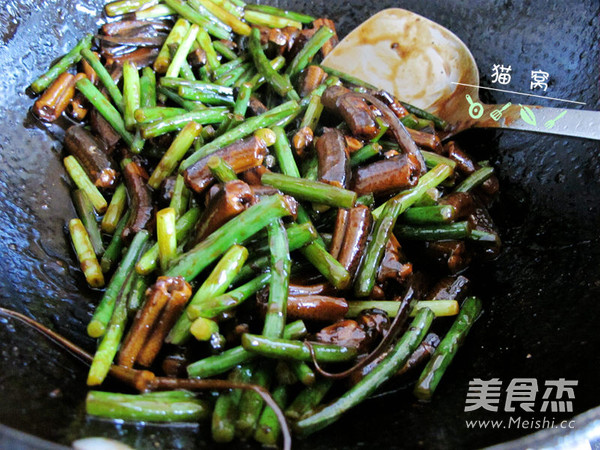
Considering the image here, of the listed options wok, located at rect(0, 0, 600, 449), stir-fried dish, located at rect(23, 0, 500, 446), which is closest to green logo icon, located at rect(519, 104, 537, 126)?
wok, located at rect(0, 0, 600, 449)

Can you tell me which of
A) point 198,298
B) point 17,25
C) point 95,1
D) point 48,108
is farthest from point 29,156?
point 198,298

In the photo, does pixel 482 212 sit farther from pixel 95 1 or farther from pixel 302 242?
pixel 95 1

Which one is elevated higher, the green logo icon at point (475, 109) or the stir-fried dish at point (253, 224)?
the green logo icon at point (475, 109)

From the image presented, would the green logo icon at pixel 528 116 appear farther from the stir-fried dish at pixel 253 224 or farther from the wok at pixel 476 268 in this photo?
the stir-fried dish at pixel 253 224

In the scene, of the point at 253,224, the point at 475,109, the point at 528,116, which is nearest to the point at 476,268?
the point at 528,116

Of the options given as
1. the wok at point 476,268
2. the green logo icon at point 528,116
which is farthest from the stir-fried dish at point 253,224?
the green logo icon at point 528,116

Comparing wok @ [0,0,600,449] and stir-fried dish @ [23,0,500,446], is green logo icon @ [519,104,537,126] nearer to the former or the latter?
wok @ [0,0,600,449]

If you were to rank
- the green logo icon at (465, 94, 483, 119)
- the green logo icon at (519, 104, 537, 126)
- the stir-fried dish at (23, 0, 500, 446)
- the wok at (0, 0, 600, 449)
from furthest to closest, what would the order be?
1. the green logo icon at (465, 94, 483, 119)
2. the green logo icon at (519, 104, 537, 126)
3. the stir-fried dish at (23, 0, 500, 446)
4. the wok at (0, 0, 600, 449)
